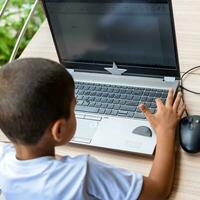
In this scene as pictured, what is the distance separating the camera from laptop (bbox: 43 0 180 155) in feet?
3.05

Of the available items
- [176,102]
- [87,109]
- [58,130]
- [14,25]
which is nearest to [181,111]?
[176,102]

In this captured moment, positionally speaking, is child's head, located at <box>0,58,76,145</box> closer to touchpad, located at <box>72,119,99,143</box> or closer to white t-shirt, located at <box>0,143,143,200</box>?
white t-shirt, located at <box>0,143,143,200</box>

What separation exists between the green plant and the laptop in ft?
3.59

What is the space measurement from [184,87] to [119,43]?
20cm

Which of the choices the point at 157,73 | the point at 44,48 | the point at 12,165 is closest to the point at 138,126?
the point at 157,73

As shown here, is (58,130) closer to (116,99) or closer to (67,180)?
(67,180)

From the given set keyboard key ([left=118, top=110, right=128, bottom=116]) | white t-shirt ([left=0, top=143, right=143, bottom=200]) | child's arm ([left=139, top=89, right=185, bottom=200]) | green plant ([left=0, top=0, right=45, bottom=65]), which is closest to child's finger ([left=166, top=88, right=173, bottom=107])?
child's arm ([left=139, top=89, right=185, bottom=200])

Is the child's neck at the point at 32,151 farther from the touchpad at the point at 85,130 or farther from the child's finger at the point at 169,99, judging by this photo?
the child's finger at the point at 169,99

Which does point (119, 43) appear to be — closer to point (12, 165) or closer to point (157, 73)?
point (157, 73)

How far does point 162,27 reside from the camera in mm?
946

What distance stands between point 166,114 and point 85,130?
19 centimetres

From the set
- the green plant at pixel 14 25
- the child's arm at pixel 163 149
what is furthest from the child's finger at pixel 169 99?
the green plant at pixel 14 25

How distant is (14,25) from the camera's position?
7.30 ft

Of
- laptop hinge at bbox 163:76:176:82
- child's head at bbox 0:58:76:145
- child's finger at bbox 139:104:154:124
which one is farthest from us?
laptop hinge at bbox 163:76:176:82
